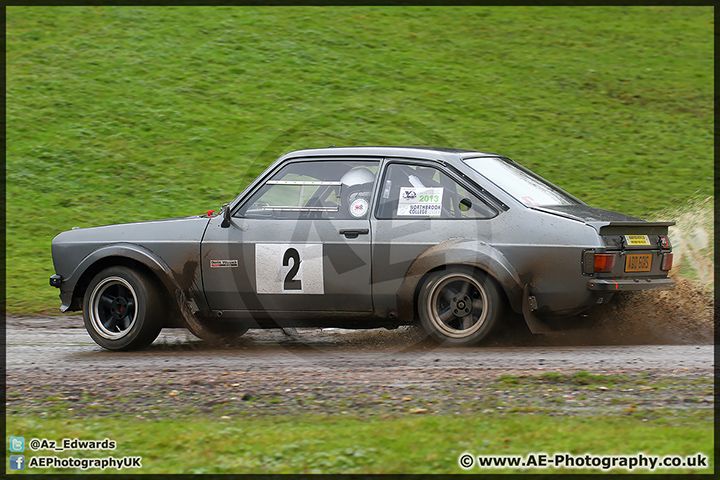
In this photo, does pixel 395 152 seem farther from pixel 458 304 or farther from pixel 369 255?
pixel 458 304

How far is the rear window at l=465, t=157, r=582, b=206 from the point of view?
6902 millimetres

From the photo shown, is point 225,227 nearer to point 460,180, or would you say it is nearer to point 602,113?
point 460,180

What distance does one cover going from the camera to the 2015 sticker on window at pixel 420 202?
22.6 feet

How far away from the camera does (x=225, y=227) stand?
721 centimetres

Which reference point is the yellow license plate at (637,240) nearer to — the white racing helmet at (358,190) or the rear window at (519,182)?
the rear window at (519,182)

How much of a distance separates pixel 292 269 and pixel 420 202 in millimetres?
1228

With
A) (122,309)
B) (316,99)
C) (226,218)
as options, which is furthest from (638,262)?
(316,99)

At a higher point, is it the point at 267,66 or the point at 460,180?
the point at 267,66

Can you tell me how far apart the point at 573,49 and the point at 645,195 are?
7.45 metres

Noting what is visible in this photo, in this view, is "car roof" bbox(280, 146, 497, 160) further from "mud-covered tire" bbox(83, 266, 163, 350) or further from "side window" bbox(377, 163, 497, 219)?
"mud-covered tire" bbox(83, 266, 163, 350)

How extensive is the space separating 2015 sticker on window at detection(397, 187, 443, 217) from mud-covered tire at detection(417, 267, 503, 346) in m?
0.55

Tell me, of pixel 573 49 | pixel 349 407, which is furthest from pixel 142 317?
pixel 573 49

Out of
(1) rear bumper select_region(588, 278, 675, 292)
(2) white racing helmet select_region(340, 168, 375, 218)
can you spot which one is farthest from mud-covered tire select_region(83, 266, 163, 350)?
(1) rear bumper select_region(588, 278, 675, 292)

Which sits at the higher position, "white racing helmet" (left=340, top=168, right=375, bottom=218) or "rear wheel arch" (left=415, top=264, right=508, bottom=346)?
"white racing helmet" (left=340, top=168, right=375, bottom=218)
